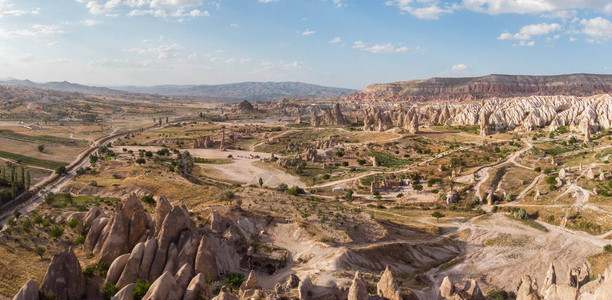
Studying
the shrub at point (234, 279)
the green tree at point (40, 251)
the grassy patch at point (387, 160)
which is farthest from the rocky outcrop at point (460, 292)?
the grassy patch at point (387, 160)

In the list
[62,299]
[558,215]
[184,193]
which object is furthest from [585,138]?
[62,299]

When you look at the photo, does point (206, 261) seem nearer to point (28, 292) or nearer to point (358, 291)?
point (28, 292)

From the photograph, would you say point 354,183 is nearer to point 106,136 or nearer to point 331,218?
point 331,218

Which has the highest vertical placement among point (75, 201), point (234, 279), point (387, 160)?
point (387, 160)

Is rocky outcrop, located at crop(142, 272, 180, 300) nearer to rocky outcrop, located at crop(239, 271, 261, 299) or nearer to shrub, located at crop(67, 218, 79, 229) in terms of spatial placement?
rocky outcrop, located at crop(239, 271, 261, 299)

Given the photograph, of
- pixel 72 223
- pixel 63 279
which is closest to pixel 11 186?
pixel 72 223

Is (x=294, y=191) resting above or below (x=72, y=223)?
below
